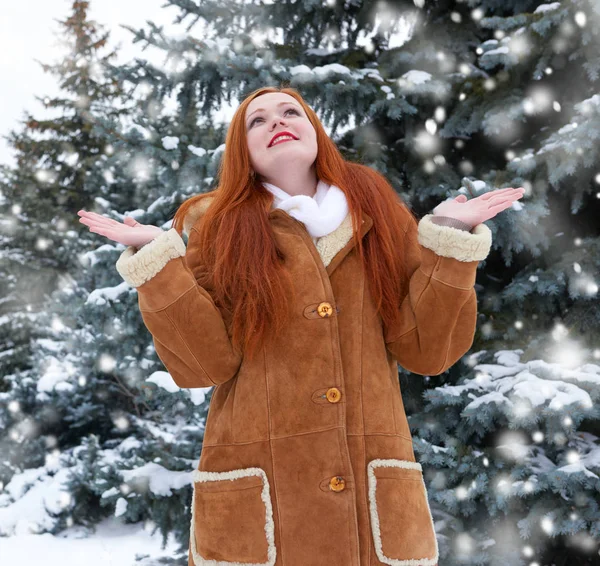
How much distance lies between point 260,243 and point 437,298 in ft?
1.86

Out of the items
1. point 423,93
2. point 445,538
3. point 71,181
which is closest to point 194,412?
point 445,538

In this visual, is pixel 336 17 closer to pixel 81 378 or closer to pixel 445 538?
pixel 445 538

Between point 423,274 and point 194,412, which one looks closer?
point 423,274

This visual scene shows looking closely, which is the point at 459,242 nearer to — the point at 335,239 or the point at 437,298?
the point at 437,298

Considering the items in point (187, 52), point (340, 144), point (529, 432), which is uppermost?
point (187, 52)

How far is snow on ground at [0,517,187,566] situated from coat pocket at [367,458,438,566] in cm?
324

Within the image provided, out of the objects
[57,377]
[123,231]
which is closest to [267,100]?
[123,231]

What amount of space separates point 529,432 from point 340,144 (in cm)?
233

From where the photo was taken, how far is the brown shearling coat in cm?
164

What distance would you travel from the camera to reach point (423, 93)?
379 cm

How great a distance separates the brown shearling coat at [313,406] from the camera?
1.64 m

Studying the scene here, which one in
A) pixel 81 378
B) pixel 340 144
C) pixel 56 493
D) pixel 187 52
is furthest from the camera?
pixel 81 378

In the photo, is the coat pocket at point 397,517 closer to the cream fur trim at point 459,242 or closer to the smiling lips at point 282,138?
the cream fur trim at point 459,242

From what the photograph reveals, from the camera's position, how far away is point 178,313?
1.70 metres
